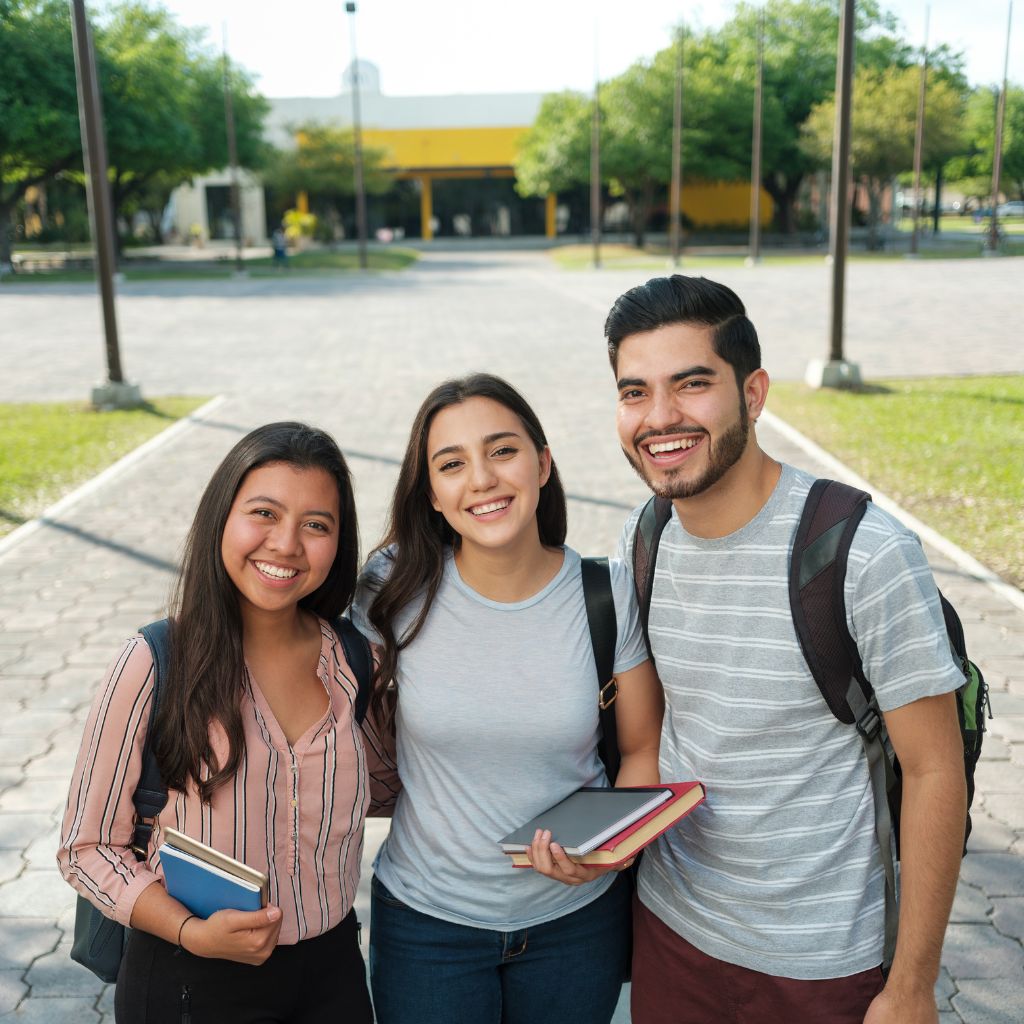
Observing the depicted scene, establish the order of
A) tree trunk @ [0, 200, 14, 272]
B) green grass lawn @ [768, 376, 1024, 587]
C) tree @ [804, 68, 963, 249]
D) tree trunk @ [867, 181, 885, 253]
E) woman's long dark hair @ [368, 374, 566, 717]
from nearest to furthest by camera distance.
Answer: woman's long dark hair @ [368, 374, 566, 717] < green grass lawn @ [768, 376, 1024, 587] < tree trunk @ [0, 200, 14, 272] < tree @ [804, 68, 963, 249] < tree trunk @ [867, 181, 885, 253]

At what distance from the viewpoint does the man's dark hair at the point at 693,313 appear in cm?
222

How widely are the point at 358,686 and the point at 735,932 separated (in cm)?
87

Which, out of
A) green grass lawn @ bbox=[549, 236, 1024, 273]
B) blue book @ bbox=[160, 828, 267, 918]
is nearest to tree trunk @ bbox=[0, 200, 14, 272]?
green grass lawn @ bbox=[549, 236, 1024, 273]

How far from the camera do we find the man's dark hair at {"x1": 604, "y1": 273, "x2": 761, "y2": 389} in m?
2.22

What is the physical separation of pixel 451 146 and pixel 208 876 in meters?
63.1

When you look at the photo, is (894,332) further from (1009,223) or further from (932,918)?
(1009,223)

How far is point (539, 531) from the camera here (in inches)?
106

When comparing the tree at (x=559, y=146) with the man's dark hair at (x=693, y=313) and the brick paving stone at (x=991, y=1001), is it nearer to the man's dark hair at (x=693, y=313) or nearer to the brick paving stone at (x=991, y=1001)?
the brick paving stone at (x=991, y=1001)

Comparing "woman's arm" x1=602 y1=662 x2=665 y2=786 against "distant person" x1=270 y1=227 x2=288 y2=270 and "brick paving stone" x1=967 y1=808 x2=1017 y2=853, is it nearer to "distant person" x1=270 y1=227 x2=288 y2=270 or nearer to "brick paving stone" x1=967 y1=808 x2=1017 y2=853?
"brick paving stone" x1=967 y1=808 x2=1017 y2=853

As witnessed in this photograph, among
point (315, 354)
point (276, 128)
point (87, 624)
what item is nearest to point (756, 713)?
point (87, 624)

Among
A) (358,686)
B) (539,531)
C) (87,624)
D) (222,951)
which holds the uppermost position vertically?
(539,531)

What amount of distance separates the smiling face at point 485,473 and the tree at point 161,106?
1628 inches

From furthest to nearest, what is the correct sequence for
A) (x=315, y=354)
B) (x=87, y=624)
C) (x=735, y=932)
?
1. (x=315, y=354)
2. (x=87, y=624)
3. (x=735, y=932)

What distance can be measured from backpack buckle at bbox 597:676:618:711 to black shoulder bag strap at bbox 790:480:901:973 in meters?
0.46
